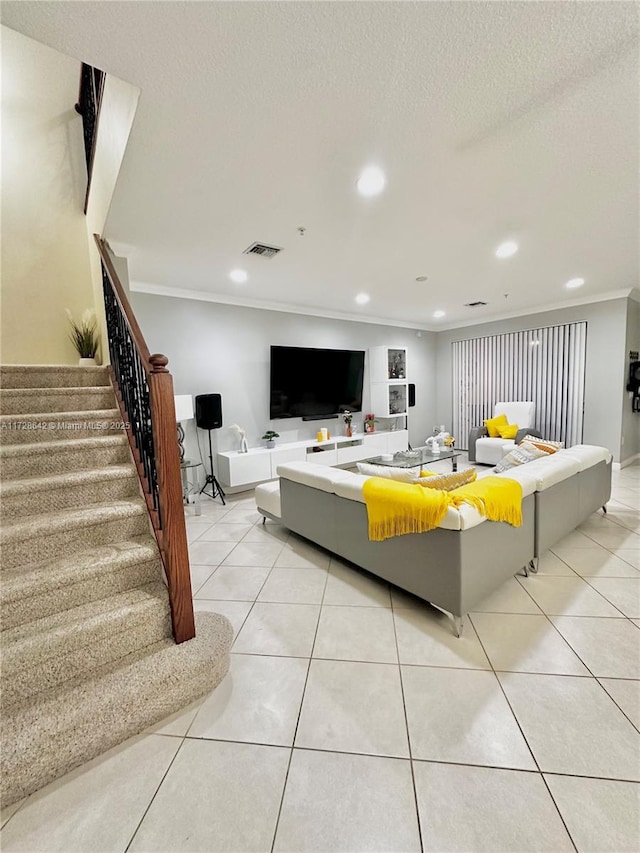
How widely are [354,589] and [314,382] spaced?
356 cm

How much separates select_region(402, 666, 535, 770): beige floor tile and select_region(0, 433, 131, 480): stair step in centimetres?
215

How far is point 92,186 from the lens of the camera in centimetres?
314

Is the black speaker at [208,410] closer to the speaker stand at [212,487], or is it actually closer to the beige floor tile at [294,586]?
the speaker stand at [212,487]

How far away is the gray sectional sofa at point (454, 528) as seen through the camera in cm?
187

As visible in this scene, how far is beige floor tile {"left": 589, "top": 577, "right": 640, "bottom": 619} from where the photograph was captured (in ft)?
6.84

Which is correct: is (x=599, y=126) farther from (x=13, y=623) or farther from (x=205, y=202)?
(x=13, y=623)

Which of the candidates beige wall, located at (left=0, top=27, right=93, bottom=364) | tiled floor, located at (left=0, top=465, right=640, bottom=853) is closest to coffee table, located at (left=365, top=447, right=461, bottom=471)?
tiled floor, located at (left=0, top=465, right=640, bottom=853)

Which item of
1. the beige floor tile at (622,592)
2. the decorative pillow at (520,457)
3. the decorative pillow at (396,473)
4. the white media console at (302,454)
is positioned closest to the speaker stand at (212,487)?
the white media console at (302,454)

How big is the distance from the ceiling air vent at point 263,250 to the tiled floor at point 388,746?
9.64ft

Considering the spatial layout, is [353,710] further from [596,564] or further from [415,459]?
[415,459]

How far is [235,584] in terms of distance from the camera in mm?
2506

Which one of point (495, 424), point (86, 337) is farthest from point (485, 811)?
point (495, 424)

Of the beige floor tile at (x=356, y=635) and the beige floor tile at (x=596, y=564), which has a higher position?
the beige floor tile at (x=596, y=564)

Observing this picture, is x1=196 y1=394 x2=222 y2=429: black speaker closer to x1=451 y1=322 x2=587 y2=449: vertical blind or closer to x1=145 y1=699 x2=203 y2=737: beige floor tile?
x1=145 y1=699 x2=203 y2=737: beige floor tile
